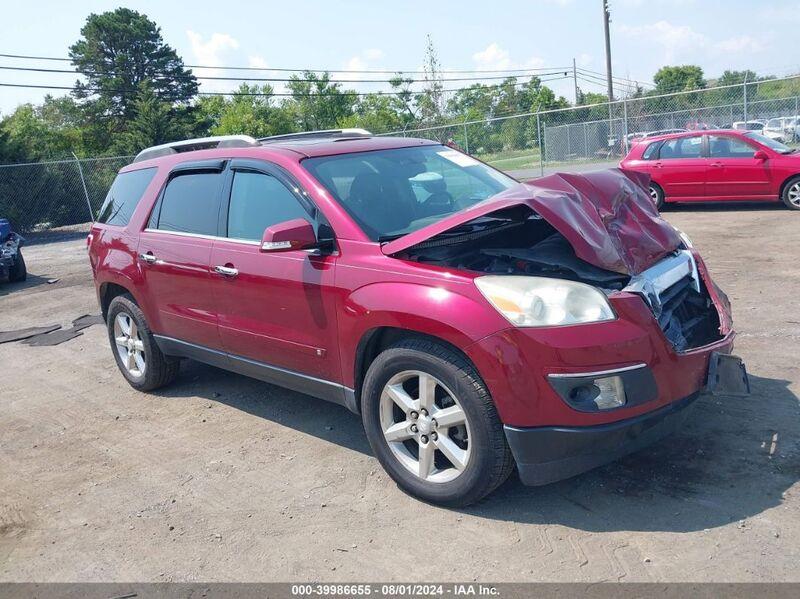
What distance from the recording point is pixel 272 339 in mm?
4340

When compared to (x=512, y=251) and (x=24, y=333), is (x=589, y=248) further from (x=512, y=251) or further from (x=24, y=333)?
(x=24, y=333)

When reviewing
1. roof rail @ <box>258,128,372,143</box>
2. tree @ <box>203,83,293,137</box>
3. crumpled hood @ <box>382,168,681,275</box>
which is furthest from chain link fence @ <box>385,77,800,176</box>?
tree @ <box>203,83,293,137</box>

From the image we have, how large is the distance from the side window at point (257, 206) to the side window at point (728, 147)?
1090 cm

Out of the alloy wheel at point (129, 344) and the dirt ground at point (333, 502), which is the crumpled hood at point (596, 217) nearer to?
the dirt ground at point (333, 502)

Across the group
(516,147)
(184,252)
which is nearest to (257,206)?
(184,252)

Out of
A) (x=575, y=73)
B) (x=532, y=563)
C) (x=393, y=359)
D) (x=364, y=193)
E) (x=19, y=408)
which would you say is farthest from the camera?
(x=575, y=73)

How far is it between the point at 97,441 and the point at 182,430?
57cm

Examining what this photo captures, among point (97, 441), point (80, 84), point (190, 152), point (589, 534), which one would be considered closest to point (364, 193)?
point (190, 152)

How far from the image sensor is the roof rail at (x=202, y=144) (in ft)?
16.2

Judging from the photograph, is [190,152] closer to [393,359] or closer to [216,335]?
[216,335]

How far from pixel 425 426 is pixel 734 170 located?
11341 millimetres

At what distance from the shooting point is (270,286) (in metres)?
4.24

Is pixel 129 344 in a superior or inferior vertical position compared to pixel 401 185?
inferior

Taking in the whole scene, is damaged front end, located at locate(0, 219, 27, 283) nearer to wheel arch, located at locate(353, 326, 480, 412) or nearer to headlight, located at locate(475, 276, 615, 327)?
wheel arch, located at locate(353, 326, 480, 412)
